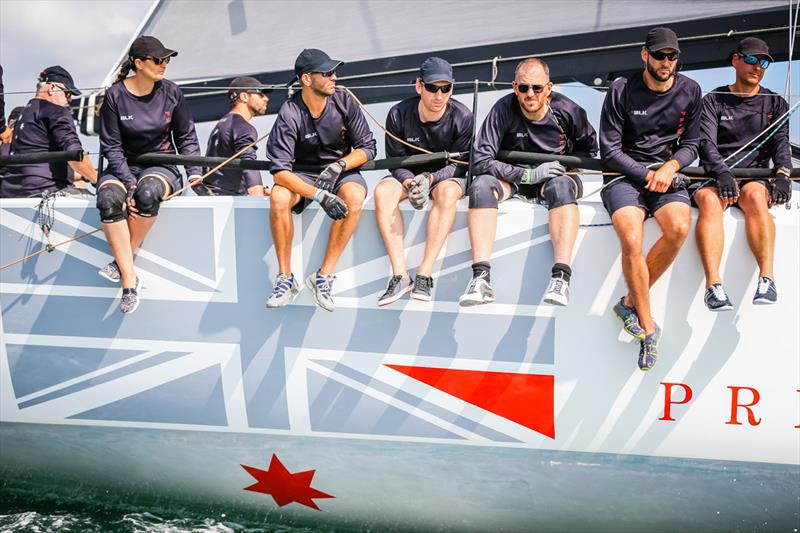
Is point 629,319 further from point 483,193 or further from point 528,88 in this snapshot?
point 528,88

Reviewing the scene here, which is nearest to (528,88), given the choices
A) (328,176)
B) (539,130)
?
(539,130)

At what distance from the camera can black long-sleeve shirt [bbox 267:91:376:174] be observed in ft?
10.1

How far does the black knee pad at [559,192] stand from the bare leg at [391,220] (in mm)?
577

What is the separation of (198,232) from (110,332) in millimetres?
612

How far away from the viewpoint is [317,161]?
127 inches

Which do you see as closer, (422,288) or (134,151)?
(422,288)

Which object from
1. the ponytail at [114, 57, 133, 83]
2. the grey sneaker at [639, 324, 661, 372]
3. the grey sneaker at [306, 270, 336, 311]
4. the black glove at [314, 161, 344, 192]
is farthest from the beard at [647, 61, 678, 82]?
the ponytail at [114, 57, 133, 83]

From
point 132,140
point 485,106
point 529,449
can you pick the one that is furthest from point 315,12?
point 529,449

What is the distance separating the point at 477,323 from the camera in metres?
3.08

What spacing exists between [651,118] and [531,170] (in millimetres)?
489

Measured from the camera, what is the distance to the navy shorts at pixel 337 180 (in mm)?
3111

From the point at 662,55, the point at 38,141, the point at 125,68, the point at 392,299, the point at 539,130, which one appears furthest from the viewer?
the point at 38,141

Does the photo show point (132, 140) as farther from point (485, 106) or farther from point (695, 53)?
point (695, 53)

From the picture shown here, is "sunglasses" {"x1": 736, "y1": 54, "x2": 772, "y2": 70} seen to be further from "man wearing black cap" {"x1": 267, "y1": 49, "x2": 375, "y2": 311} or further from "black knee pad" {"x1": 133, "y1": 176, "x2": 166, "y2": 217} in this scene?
"black knee pad" {"x1": 133, "y1": 176, "x2": 166, "y2": 217}
